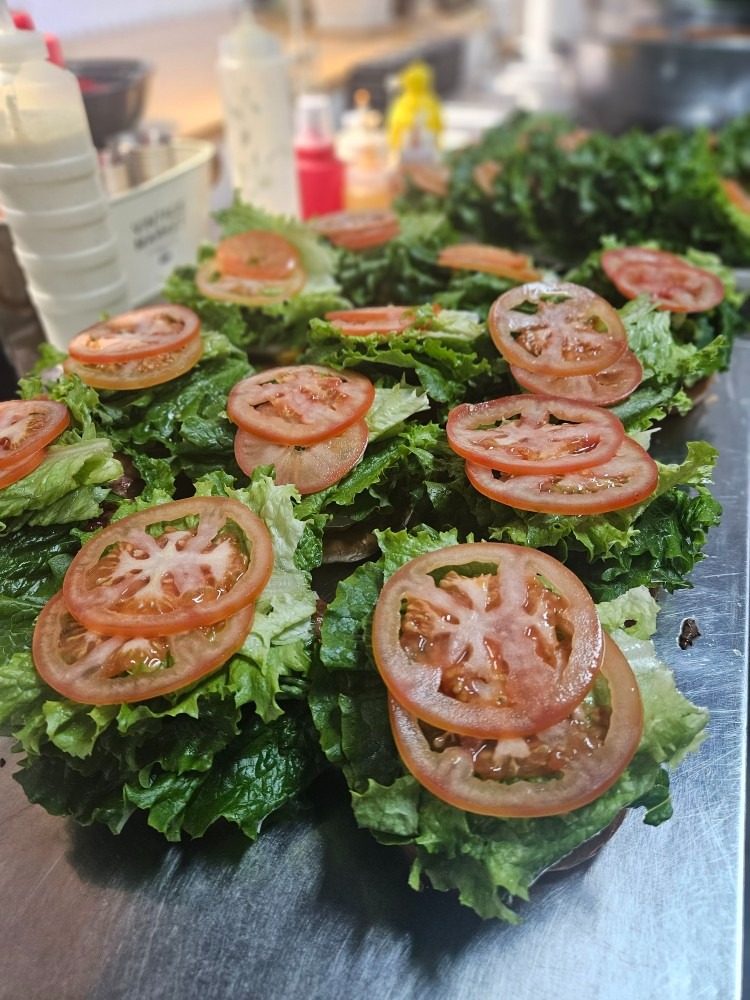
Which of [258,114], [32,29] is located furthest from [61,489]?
[258,114]

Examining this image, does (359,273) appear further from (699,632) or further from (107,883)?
(107,883)

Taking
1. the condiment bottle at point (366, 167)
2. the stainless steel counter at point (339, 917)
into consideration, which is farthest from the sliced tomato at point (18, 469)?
the condiment bottle at point (366, 167)

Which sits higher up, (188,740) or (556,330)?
(556,330)

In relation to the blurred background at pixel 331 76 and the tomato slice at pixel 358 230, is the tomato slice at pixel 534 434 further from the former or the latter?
the blurred background at pixel 331 76

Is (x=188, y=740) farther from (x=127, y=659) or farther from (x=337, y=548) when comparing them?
(x=337, y=548)

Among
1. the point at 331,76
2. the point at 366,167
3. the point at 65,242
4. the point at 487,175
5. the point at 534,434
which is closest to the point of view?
the point at 534,434

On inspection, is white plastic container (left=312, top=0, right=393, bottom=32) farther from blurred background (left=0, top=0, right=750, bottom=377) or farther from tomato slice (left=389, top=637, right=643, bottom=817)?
tomato slice (left=389, top=637, right=643, bottom=817)

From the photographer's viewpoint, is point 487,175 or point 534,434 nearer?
point 534,434

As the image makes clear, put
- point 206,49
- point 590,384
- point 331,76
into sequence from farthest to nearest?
point 206,49 < point 331,76 < point 590,384
